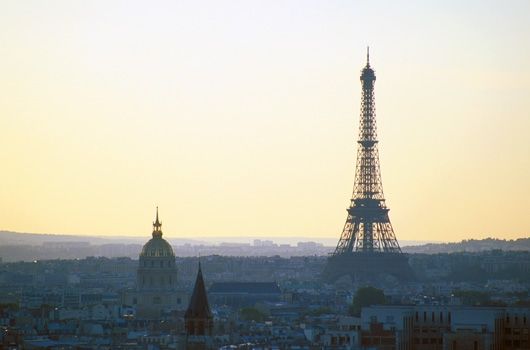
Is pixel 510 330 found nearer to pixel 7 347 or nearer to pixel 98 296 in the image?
pixel 7 347

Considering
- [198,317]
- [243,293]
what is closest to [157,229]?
[243,293]

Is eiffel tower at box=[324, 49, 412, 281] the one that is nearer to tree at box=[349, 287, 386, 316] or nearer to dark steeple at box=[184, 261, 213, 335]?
tree at box=[349, 287, 386, 316]

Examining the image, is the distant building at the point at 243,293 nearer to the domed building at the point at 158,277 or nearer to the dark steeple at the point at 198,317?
the domed building at the point at 158,277

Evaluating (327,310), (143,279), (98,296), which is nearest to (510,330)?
(327,310)

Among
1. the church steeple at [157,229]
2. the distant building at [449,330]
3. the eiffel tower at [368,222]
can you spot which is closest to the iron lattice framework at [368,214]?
the eiffel tower at [368,222]

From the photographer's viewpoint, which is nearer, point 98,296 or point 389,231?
point 98,296
